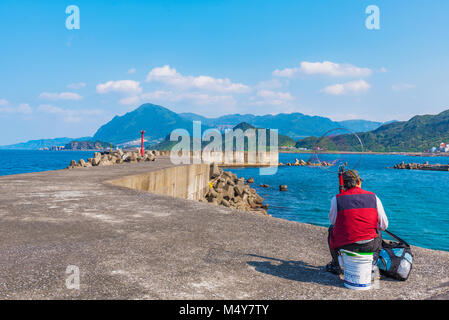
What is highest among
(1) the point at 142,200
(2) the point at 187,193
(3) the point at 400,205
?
(1) the point at 142,200

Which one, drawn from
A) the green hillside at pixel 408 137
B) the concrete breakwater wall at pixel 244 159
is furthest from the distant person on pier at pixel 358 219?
the green hillside at pixel 408 137

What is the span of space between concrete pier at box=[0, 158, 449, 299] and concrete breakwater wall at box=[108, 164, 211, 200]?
19.6 feet

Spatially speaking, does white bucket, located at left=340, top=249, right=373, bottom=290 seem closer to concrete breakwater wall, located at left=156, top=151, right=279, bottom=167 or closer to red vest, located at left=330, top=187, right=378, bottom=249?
red vest, located at left=330, top=187, right=378, bottom=249

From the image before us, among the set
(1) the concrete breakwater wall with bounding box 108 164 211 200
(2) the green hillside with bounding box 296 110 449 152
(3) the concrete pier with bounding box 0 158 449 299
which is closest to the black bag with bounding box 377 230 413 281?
(3) the concrete pier with bounding box 0 158 449 299

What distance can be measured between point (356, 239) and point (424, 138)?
217 metres

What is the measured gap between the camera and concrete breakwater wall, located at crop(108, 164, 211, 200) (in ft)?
47.1

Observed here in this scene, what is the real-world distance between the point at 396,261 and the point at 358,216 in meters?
0.82

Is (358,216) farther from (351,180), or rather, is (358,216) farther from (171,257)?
(171,257)

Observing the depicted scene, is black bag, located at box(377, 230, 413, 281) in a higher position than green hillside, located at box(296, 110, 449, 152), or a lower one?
lower

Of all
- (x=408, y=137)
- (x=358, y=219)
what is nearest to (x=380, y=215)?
(x=358, y=219)

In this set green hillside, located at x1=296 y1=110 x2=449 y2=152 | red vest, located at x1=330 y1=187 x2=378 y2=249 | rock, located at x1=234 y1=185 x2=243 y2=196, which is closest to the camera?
red vest, located at x1=330 y1=187 x2=378 y2=249
